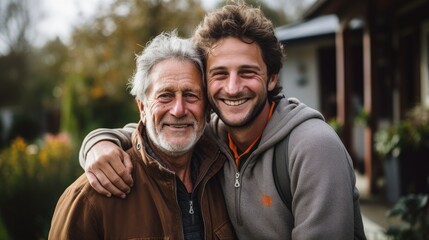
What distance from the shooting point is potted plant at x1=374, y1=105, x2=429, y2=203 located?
618 centimetres

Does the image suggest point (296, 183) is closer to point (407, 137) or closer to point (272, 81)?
point (272, 81)

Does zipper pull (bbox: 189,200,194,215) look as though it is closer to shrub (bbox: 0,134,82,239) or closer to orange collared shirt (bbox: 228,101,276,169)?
orange collared shirt (bbox: 228,101,276,169)

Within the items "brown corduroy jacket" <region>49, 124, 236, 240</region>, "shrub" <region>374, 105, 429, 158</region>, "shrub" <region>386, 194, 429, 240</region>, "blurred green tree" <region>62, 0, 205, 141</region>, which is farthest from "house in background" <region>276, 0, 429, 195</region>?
"brown corduroy jacket" <region>49, 124, 236, 240</region>

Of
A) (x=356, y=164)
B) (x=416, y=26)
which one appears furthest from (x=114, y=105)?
(x=416, y=26)

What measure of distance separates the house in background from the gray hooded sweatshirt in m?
5.29

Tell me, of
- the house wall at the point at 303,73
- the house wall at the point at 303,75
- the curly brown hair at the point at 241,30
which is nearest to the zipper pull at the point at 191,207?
the curly brown hair at the point at 241,30

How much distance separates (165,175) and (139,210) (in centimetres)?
22

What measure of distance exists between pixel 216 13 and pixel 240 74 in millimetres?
427

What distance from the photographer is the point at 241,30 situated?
252 centimetres

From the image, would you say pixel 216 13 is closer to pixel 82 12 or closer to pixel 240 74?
pixel 240 74

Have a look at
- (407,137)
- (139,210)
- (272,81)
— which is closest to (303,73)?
(407,137)

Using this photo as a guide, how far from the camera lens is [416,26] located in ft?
28.5

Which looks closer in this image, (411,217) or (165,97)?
(165,97)

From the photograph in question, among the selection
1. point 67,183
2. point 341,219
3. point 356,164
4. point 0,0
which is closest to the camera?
point 341,219
